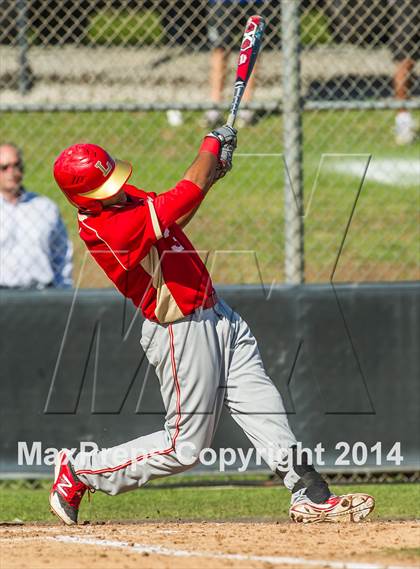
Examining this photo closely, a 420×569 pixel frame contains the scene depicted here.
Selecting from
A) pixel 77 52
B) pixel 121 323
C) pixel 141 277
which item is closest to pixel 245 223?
pixel 77 52

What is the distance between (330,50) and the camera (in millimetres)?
11102

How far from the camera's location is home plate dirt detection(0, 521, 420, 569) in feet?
15.6

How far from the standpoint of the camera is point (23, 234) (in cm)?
814

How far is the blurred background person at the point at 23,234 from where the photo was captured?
8086 mm

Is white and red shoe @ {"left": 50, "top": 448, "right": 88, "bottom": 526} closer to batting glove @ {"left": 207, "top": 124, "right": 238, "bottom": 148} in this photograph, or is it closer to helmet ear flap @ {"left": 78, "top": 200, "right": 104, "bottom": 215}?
helmet ear flap @ {"left": 78, "top": 200, "right": 104, "bottom": 215}

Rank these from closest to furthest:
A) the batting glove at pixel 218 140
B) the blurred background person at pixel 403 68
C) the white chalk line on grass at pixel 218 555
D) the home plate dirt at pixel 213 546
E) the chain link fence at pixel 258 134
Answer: the white chalk line on grass at pixel 218 555 < the home plate dirt at pixel 213 546 < the batting glove at pixel 218 140 < the blurred background person at pixel 403 68 < the chain link fence at pixel 258 134

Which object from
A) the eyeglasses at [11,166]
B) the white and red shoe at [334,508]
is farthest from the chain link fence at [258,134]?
the white and red shoe at [334,508]

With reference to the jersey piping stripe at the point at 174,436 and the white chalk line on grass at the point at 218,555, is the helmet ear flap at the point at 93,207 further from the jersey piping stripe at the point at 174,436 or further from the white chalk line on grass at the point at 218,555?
the white chalk line on grass at the point at 218,555

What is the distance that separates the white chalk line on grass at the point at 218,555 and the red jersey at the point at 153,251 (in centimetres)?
112

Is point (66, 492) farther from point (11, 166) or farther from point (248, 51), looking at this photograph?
point (11, 166)

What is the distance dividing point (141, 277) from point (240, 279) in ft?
15.9

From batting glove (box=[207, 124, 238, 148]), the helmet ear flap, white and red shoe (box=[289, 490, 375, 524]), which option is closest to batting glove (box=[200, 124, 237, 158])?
batting glove (box=[207, 124, 238, 148])

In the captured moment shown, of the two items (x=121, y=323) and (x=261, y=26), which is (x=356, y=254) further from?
(x=261, y=26)

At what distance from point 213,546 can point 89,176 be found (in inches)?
71.2
